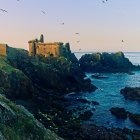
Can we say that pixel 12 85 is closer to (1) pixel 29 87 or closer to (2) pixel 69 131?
(1) pixel 29 87

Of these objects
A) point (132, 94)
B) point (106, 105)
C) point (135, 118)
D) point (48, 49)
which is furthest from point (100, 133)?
point (48, 49)

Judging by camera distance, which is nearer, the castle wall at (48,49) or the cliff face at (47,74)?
the cliff face at (47,74)

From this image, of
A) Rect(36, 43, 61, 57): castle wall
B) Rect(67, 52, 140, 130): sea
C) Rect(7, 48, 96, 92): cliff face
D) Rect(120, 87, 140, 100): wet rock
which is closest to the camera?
Rect(67, 52, 140, 130): sea

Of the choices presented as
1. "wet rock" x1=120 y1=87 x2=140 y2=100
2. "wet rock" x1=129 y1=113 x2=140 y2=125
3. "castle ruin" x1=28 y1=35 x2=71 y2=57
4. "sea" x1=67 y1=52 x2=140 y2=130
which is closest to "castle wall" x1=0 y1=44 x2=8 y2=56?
"sea" x1=67 y1=52 x2=140 y2=130

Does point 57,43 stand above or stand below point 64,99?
Result: above

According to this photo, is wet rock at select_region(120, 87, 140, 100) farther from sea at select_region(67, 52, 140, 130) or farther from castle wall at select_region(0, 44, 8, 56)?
castle wall at select_region(0, 44, 8, 56)

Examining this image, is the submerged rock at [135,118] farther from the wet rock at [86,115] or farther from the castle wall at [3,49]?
the castle wall at [3,49]

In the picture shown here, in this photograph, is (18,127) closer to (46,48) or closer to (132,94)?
(132,94)

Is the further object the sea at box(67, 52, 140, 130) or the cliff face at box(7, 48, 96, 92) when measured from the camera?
the cliff face at box(7, 48, 96, 92)

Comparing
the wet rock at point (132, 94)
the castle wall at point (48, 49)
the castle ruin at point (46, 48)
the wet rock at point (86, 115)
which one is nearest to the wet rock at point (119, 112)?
the wet rock at point (86, 115)

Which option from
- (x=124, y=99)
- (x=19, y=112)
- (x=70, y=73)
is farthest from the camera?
(x=70, y=73)

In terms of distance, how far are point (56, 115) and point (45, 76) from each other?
40.2 meters

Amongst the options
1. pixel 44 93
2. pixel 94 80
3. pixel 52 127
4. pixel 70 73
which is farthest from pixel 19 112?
pixel 94 80

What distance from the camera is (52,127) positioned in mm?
64375
